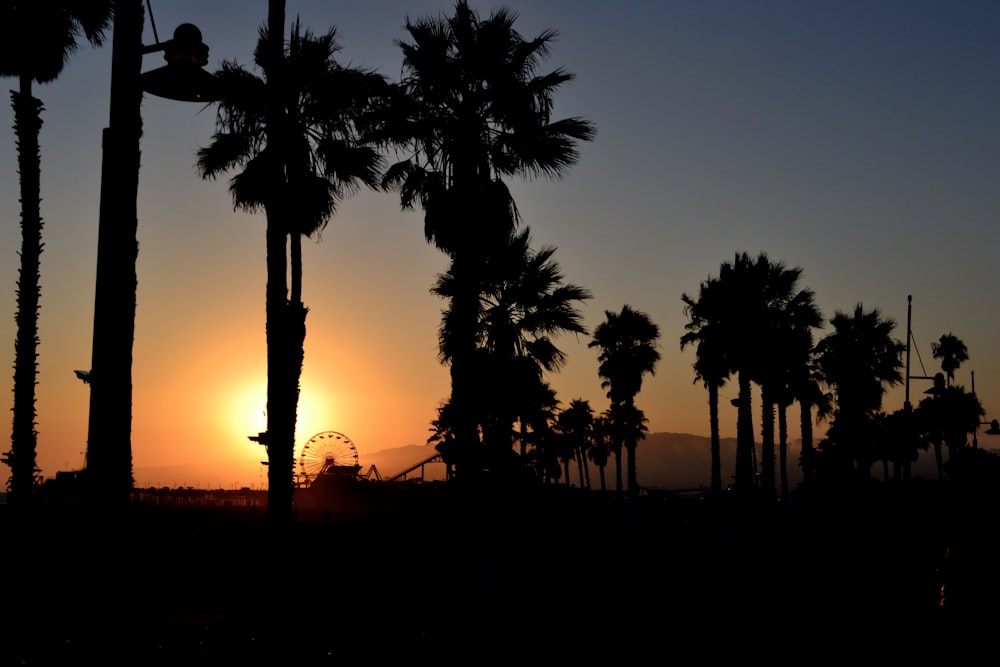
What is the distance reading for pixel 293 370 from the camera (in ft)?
61.2

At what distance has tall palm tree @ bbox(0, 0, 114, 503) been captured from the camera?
22831mm

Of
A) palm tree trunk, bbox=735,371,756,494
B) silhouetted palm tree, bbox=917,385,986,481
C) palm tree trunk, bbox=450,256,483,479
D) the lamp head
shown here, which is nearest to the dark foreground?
palm tree trunk, bbox=450,256,483,479

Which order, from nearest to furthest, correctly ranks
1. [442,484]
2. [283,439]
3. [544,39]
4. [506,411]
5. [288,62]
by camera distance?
[283,439] → [288,62] → [544,39] → [506,411] → [442,484]

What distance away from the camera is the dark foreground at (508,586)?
1225cm

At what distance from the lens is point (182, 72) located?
7625 millimetres

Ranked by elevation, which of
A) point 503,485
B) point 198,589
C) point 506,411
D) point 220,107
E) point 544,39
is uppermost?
point 544,39

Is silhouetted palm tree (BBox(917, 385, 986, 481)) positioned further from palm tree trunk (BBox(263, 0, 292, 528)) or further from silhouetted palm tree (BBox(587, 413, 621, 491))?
palm tree trunk (BBox(263, 0, 292, 528))

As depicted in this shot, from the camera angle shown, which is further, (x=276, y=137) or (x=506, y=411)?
(x=506, y=411)

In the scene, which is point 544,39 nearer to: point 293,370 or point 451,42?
point 451,42

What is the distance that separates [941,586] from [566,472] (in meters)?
89.9

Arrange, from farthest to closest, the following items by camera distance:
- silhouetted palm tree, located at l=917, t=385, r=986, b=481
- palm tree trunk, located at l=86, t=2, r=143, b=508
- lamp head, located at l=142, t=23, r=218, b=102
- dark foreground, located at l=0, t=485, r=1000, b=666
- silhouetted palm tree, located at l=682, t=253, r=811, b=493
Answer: silhouetted palm tree, located at l=917, t=385, r=986, b=481 < silhouetted palm tree, located at l=682, t=253, r=811, b=493 < dark foreground, located at l=0, t=485, r=1000, b=666 < lamp head, located at l=142, t=23, r=218, b=102 < palm tree trunk, located at l=86, t=2, r=143, b=508

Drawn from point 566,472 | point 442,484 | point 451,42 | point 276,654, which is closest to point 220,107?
point 451,42

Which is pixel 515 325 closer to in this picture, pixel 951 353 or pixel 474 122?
pixel 474 122

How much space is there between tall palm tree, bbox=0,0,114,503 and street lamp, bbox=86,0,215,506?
17290mm
